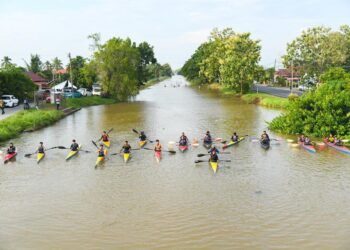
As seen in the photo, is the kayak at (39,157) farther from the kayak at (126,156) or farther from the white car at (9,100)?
the white car at (9,100)

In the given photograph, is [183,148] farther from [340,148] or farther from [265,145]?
[340,148]

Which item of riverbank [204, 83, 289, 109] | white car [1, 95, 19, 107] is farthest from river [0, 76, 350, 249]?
riverbank [204, 83, 289, 109]

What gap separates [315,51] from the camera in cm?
6234

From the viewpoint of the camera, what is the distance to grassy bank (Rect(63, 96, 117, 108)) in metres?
58.1

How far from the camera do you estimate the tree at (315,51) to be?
61312 millimetres

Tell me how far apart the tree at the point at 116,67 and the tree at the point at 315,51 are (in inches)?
1055

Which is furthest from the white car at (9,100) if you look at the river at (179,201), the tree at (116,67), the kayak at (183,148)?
the kayak at (183,148)

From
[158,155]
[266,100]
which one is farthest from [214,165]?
[266,100]

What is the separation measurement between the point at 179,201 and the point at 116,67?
165 ft

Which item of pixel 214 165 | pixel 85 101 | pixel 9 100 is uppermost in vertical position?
pixel 9 100

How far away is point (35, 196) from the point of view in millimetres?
20016

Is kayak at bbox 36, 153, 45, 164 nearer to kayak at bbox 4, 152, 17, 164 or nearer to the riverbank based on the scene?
kayak at bbox 4, 152, 17, 164

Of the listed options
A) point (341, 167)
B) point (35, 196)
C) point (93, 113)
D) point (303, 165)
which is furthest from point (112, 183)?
point (93, 113)

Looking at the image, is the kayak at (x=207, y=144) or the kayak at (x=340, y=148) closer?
the kayak at (x=340, y=148)
